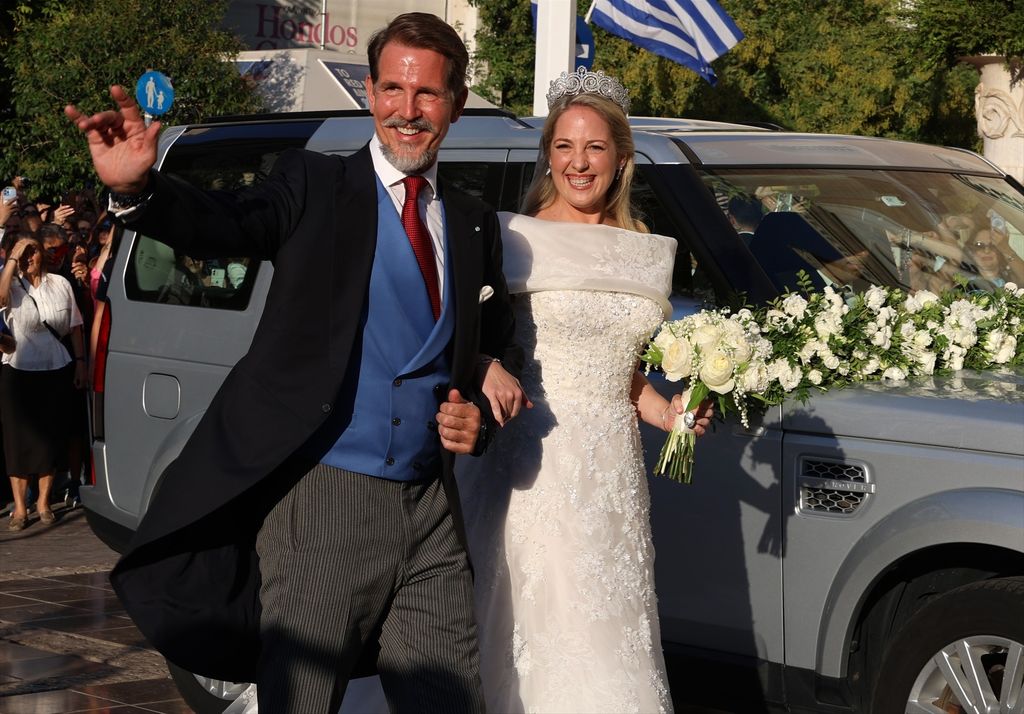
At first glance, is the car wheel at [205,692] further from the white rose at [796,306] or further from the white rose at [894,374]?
the white rose at [894,374]

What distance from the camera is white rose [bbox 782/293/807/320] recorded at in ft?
14.3

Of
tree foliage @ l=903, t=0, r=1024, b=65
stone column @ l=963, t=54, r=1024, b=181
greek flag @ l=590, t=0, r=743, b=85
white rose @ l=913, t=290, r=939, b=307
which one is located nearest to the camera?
white rose @ l=913, t=290, r=939, b=307

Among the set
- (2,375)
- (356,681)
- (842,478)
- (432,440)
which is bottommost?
(2,375)

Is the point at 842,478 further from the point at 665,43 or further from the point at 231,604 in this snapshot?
the point at 665,43

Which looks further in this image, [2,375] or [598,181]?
[2,375]

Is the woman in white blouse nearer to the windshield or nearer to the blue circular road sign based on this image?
the blue circular road sign

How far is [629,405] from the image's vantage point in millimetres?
4059

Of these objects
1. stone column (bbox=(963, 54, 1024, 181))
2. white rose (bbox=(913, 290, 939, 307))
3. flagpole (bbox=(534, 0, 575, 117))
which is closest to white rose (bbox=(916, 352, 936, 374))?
white rose (bbox=(913, 290, 939, 307))

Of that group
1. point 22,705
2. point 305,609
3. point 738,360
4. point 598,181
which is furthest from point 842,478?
point 22,705

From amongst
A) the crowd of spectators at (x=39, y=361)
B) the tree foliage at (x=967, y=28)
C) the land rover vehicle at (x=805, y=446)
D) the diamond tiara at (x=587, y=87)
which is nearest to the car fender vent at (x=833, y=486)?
the land rover vehicle at (x=805, y=446)

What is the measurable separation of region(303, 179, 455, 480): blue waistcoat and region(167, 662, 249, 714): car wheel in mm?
2175

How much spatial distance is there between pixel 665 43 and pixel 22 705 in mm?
6965

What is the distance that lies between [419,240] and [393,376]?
1.04 feet

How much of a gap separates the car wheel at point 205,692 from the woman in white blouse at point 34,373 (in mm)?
4881
